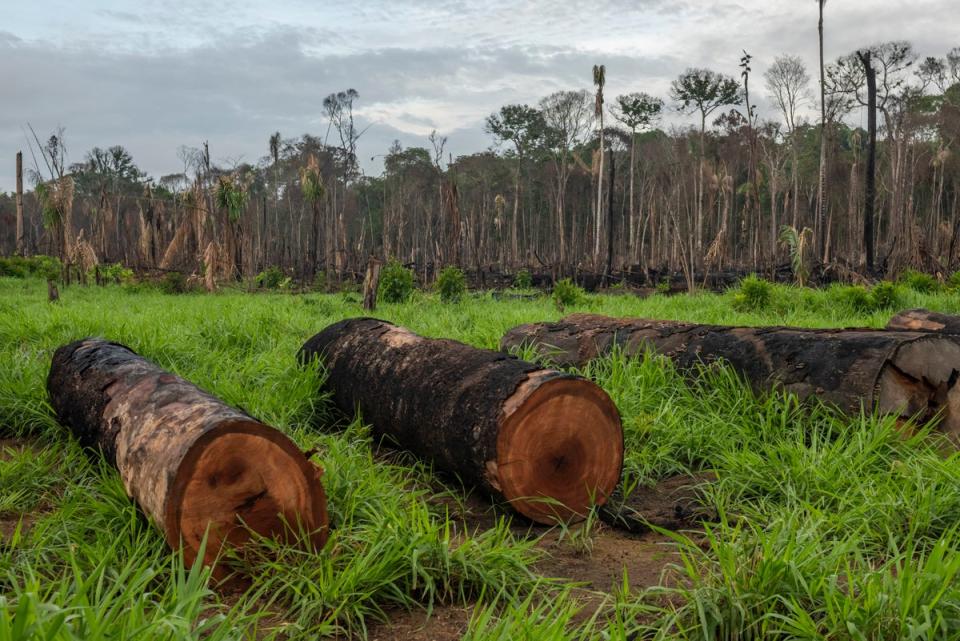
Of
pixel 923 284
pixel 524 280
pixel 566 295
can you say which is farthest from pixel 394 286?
pixel 923 284

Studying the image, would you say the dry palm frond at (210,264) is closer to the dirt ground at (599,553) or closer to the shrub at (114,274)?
the shrub at (114,274)

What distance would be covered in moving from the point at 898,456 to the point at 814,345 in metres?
0.88

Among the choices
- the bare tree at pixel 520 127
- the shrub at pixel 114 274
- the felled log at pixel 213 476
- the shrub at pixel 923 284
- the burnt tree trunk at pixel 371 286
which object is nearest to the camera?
the felled log at pixel 213 476

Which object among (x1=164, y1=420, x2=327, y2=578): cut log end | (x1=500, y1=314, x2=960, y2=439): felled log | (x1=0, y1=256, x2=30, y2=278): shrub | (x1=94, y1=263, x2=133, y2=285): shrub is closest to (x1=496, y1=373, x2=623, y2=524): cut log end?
(x1=164, y1=420, x2=327, y2=578): cut log end

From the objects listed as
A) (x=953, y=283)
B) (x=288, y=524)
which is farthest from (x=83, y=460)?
Answer: (x=953, y=283)

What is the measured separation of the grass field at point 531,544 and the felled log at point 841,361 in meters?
0.14

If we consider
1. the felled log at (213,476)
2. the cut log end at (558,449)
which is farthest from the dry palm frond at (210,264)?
the cut log end at (558,449)

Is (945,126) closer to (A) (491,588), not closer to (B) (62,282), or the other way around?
(B) (62,282)

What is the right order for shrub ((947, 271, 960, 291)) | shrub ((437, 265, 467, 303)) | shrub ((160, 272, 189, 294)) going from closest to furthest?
shrub ((947, 271, 960, 291)) → shrub ((437, 265, 467, 303)) → shrub ((160, 272, 189, 294))

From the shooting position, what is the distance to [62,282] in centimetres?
1983

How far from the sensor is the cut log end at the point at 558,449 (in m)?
Answer: 3.47

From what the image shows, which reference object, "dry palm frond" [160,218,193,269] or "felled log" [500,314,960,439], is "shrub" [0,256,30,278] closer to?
"dry palm frond" [160,218,193,269]

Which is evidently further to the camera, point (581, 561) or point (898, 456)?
point (898, 456)

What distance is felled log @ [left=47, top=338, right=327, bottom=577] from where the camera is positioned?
2787mm
